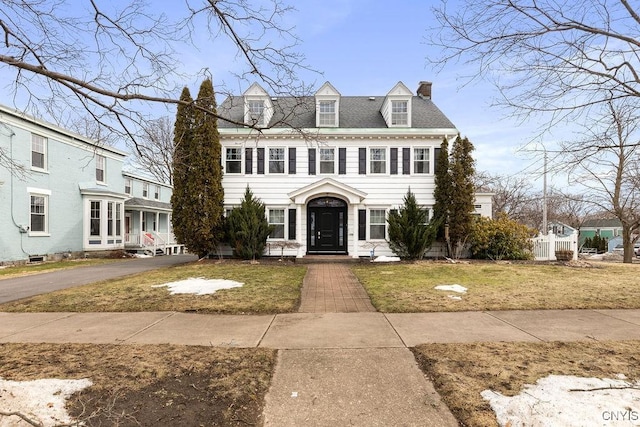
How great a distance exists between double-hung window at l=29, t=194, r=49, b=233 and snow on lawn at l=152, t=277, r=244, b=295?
1179 centimetres

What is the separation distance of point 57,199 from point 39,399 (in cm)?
1876

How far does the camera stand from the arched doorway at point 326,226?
1706cm

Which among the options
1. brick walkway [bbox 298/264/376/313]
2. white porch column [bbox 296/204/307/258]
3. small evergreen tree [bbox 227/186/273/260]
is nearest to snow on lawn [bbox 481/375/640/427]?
brick walkway [bbox 298/264/376/313]

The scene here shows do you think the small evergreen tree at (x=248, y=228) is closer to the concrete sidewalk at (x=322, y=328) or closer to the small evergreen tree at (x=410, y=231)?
the small evergreen tree at (x=410, y=231)

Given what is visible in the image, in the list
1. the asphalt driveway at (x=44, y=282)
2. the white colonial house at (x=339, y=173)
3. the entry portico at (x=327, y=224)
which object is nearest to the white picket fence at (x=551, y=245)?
the white colonial house at (x=339, y=173)

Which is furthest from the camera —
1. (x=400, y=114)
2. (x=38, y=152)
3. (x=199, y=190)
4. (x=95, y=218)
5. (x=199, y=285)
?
(x=95, y=218)

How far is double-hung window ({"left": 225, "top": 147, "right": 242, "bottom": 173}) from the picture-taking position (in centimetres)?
1688

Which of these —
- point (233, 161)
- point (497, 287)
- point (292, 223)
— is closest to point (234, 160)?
point (233, 161)

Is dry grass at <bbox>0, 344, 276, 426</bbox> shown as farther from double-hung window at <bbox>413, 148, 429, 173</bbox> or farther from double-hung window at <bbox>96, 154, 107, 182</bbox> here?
double-hung window at <bbox>96, 154, 107, 182</bbox>

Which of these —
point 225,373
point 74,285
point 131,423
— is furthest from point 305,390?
point 74,285

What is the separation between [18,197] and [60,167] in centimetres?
309

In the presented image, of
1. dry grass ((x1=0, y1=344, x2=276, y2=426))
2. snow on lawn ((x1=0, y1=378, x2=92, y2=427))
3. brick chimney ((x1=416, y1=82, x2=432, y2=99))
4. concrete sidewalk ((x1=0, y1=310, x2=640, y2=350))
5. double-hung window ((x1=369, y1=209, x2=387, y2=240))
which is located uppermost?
brick chimney ((x1=416, y1=82, x2=432, y2=99))

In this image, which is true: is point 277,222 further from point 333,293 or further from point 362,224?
point 333,293

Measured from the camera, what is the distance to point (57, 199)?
1827 centimetres
